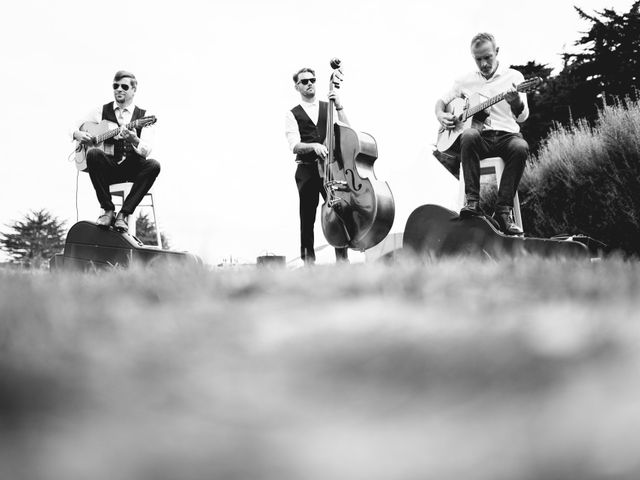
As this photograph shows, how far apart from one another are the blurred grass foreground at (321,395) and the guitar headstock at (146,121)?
13.1 ft

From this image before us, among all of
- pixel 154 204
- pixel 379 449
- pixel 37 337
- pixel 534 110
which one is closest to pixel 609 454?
pixel 379 449

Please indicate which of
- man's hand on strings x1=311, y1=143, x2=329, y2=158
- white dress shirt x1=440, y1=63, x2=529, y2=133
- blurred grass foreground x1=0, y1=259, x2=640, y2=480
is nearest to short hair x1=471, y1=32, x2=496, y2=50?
white dress shirt x1=440, y1=63, x2=529, y2=133

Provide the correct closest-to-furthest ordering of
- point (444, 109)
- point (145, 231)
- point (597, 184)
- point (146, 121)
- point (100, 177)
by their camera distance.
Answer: point (444, 109), point (146, 121), point (100, 177), point (597, 184), point (145, 231)

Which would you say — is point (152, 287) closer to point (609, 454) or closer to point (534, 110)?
point (609, 454)

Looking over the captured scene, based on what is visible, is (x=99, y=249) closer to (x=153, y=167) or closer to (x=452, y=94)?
(x=153, y=167)

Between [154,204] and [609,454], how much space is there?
4446mm

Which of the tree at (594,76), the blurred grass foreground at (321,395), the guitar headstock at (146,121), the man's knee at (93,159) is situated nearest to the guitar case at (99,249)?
the man's knee at (93,159)

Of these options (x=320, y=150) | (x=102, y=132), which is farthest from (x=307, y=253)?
(x=102, y=132)

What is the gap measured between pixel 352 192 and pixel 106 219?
1783 millimetres

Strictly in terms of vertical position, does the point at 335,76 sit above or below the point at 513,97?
above

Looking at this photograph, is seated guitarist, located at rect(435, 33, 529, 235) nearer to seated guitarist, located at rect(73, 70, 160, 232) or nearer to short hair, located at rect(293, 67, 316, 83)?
short hair, located at rect(293, 67, 316, 83)

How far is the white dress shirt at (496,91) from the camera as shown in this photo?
375 cm

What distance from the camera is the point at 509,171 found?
360 cm

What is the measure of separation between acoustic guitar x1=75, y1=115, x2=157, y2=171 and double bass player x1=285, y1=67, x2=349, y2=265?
42.4 inches
